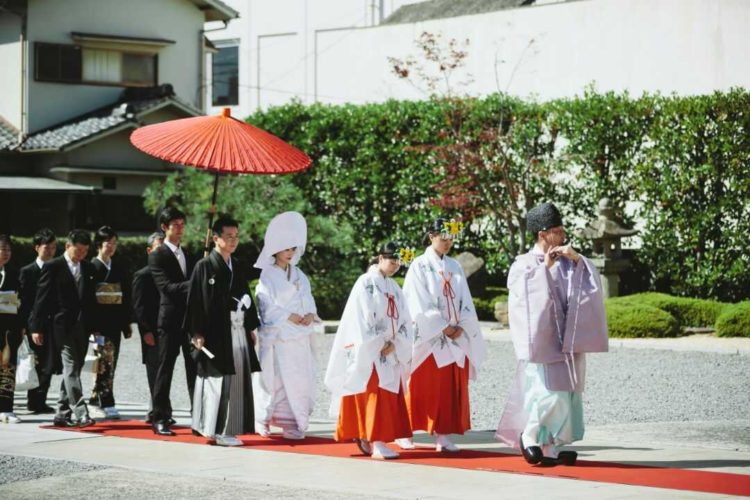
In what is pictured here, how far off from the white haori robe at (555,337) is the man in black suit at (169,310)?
10.4ft

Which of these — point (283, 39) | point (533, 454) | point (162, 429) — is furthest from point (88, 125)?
point (533, 454)

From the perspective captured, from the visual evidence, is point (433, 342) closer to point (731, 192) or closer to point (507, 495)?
point (507, 495)

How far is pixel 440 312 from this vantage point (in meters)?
9.69

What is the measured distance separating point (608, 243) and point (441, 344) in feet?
39.2

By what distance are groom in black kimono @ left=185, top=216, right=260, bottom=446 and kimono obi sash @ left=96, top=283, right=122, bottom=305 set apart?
1734mm

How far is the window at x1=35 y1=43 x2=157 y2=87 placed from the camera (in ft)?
90.7

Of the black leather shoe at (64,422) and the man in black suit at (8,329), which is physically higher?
the man in black suit at (8,329)

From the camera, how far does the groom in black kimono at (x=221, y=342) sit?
976cm

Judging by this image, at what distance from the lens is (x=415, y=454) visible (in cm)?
930

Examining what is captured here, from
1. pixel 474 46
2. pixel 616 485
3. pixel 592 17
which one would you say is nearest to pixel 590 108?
pixel 592 17

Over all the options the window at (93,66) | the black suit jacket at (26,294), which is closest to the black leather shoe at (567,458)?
the black suit jacket at (26,294)

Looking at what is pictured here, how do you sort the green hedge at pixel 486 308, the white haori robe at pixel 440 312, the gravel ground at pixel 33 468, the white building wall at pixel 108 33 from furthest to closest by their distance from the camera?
the white building wall at pixel 108 33 < the green hedge at pixel 486 308 < the white haori robe at pixel 440 312 < the gravel ground at pixel 33 468

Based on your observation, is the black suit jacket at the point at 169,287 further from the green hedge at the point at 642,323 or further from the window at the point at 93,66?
the window at the point at 93,66

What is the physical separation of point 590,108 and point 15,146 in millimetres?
13177
